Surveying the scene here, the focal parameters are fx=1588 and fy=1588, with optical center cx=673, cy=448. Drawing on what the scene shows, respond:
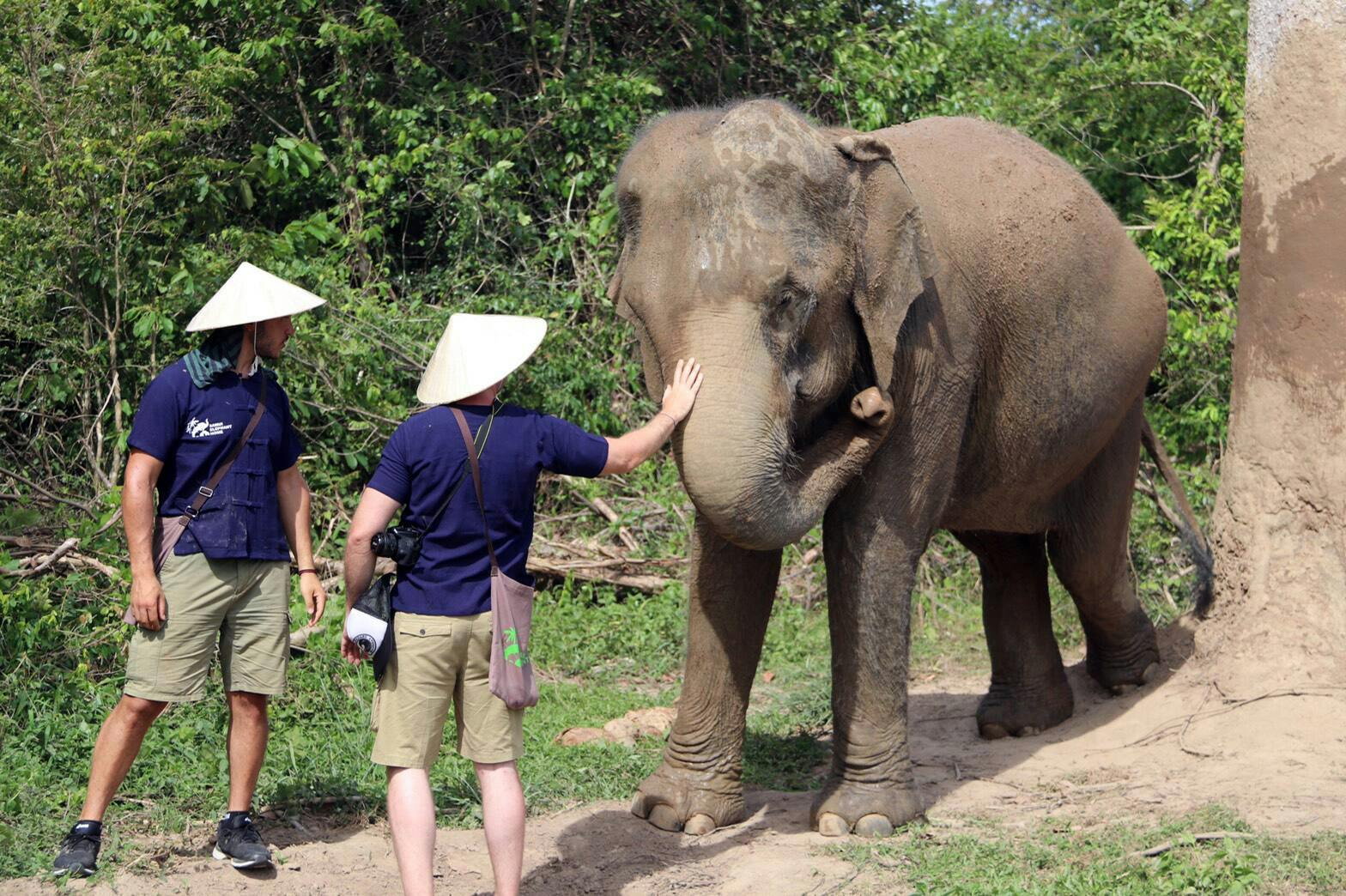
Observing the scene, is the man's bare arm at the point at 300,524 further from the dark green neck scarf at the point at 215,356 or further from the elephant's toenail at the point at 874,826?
the elephant's toenail at the point at 874,826

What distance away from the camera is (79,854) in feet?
15.3

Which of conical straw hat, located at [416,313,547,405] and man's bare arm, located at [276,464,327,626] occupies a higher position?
conical straw hat, located at [416,313,547,405]

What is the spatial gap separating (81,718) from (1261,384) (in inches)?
185

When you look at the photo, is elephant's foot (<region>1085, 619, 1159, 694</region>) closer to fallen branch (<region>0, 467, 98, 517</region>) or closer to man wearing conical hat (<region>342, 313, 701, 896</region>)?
man wearing conical hat (<region>342, 313, 701, 896</region>)

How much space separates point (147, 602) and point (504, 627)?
1152 mm

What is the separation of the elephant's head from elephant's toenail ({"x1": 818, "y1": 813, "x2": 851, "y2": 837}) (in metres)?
1.05

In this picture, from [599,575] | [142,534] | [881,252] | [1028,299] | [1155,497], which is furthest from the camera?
[1155,497]

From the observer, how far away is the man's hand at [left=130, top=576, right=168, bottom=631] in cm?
464

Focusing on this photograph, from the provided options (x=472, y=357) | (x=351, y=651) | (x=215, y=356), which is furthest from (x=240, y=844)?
(x=472, y=357)

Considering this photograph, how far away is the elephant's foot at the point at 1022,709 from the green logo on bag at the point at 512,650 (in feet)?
10.2

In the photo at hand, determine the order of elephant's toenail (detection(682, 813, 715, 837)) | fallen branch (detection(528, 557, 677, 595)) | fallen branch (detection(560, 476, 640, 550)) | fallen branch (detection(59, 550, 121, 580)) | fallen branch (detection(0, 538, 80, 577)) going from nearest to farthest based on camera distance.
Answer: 1. elephant's toenail (detection(682, 813, 715, 837))
2. fallen branch (detection(0, 538, 80, 577))
3. fallen branch (detection(59, 550, 121, 580))
4. fallen branch (detection(528, 557, 677, 595))
5. fallen branch (detection(560, 476, 640, 550))

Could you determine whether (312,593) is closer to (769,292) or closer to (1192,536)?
(769,292)

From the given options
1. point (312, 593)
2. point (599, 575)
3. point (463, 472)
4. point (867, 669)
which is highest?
point (463, 472)

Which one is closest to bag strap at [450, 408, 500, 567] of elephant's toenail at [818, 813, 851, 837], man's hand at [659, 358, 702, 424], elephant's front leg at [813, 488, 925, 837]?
man's hand at [659, 358, 702, 424]
